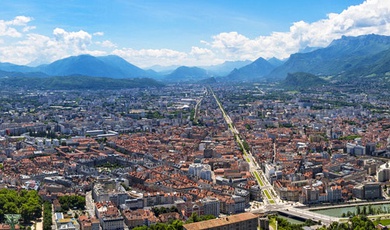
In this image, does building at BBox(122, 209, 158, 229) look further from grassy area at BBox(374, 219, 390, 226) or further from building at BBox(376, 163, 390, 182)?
building at BBox(376, 163, 390, 182)

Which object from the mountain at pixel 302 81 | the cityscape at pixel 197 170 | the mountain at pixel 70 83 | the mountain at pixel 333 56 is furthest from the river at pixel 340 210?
the mountain at pixel 333 56

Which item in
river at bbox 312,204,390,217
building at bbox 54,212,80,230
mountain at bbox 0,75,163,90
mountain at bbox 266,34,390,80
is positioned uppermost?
mountain at bbox 266,34,390,80

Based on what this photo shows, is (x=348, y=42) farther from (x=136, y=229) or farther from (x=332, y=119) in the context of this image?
(x=136, y=229)

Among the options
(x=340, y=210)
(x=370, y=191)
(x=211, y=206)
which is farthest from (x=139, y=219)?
(x=370, y=191)

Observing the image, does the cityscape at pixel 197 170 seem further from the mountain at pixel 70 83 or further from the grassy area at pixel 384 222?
the mountain at pixel 70 83

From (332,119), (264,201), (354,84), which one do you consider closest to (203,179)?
(264,201)

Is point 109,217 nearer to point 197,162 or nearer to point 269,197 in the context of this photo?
point 269,197

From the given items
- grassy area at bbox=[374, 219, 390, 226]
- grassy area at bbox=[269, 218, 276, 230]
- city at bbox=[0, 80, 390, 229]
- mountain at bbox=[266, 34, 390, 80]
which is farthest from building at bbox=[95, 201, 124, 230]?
mountain at bbox=[266, 34, 390, 80]
